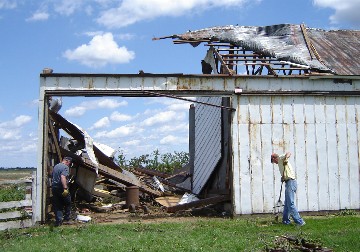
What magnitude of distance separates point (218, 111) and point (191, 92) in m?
3.49

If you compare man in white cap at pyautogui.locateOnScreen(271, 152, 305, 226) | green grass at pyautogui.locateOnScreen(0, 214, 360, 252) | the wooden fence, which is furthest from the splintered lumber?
the wooden fence

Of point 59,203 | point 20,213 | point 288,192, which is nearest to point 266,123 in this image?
point 288,192

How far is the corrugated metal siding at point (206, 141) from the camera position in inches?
660

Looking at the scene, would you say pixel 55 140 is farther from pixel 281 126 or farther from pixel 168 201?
pixel 281 126

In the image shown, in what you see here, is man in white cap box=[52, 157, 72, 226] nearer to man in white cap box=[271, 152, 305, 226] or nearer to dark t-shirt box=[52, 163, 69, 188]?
dark t-shirt box=[52, 163, 69, 188]

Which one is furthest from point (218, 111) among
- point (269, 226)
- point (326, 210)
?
point (269, 226)

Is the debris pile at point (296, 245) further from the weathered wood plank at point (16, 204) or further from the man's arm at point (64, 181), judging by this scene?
the weathered wood plank at point (16, 204)

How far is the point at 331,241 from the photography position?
9.12 m

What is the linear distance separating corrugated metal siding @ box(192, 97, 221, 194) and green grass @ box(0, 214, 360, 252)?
4.41m

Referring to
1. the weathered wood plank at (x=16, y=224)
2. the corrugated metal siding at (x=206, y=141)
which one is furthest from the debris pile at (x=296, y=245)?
the corrugated metal siding at (x=206, y=141)

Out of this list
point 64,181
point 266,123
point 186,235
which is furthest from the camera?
point 266,123

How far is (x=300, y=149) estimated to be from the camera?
45.0 ft

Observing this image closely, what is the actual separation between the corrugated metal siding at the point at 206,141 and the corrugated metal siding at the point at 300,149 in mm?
2778

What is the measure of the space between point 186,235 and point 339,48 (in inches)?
390
